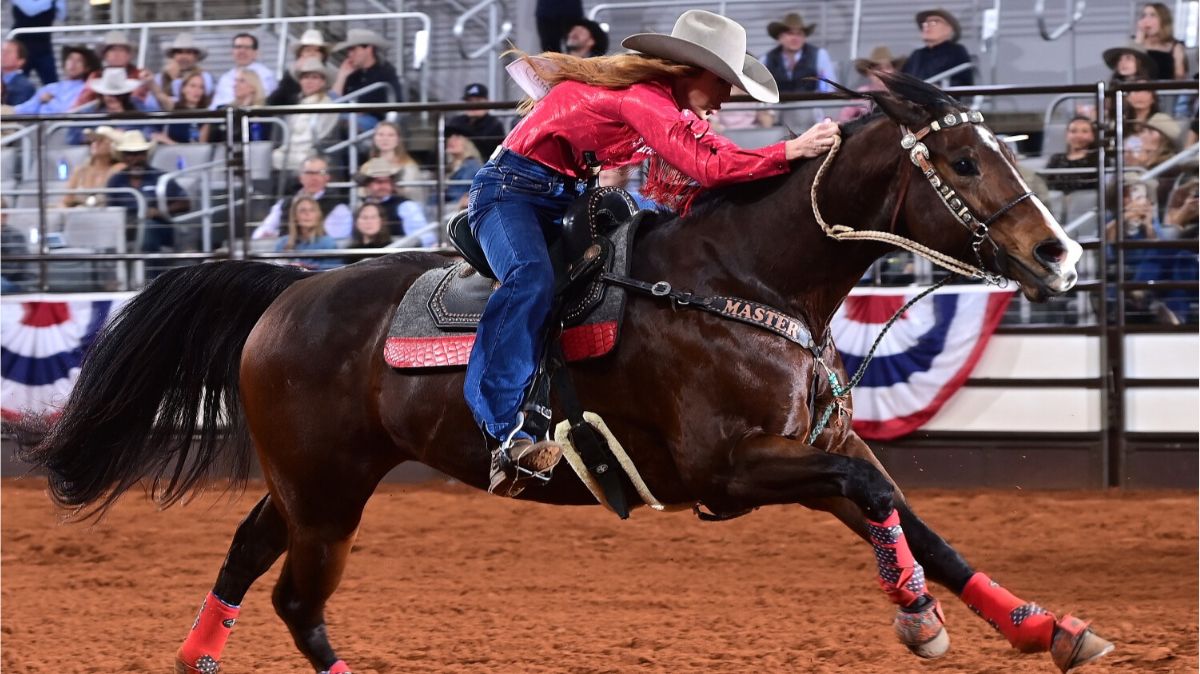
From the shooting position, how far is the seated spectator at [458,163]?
8.77 meters

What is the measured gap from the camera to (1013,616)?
3.49m

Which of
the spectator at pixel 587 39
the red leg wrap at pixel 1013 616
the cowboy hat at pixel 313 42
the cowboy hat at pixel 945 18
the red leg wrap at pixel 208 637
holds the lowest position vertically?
the red leg wrap at pixel 208 637

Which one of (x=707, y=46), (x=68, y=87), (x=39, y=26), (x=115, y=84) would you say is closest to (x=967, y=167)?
(x=707, y=46)

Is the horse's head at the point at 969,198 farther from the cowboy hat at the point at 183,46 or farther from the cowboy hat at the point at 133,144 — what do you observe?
the cowboy hat at the point at 183,46

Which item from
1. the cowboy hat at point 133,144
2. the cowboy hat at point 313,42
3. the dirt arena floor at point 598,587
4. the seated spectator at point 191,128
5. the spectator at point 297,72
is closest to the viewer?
the dirt arena floor at point 598,587

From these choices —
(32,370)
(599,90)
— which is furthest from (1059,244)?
(32,370)

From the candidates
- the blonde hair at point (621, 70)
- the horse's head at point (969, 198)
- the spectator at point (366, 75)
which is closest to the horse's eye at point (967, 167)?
the horse's head at point (969, 198)

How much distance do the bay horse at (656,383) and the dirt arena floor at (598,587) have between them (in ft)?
2.52

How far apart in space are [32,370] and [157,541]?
2509 millimetres

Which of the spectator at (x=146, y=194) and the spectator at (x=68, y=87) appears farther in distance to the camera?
the spectator at (x=68, y=87)

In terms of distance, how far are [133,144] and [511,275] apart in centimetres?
680

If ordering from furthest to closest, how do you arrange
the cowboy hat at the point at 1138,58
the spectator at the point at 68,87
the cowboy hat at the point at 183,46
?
the spectator at the point at 68,87 < the cowboy hat at the point at 183,46 < the cowboy hat at the point at 1138,58

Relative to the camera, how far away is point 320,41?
10633mm

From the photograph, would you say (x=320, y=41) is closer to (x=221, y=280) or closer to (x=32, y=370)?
(x=32, y=370)
